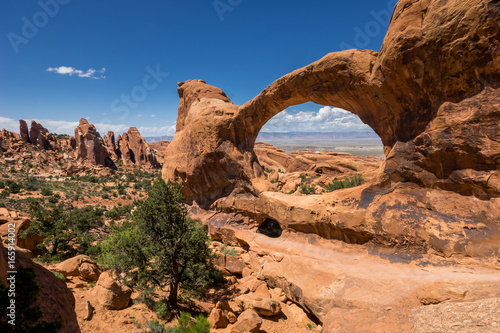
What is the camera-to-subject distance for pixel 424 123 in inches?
326

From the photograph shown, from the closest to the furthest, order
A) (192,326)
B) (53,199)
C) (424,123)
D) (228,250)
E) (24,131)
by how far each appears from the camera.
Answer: (192,326) < (424,123) < (228,250) < (53,199) < (24,131)

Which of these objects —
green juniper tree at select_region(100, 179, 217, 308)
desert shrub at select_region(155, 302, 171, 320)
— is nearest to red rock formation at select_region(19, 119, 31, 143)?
green juniper tree at select_region(100, 179, 217, 308)

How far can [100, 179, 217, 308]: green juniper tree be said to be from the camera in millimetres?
9273

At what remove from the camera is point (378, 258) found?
348 inches

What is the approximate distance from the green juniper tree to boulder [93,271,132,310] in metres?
0.57

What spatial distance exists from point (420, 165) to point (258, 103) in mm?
8963

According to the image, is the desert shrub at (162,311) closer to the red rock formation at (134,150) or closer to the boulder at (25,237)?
the boulder at (25,237)

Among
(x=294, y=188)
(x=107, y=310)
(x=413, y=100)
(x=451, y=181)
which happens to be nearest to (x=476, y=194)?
(x=451, y=181)

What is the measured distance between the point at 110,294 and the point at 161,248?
2.17 meters

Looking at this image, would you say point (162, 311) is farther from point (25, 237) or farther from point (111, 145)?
point (111, 145)

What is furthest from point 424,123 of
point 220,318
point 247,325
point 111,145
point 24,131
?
point 24,131

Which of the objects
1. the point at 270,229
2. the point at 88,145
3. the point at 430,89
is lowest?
the point at 270,229

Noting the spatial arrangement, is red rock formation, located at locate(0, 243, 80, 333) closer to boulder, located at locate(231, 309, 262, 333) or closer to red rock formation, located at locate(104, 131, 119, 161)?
boulder, located at locate(231, 309, 262, 333)

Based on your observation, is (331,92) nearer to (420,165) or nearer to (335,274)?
(420,165)
